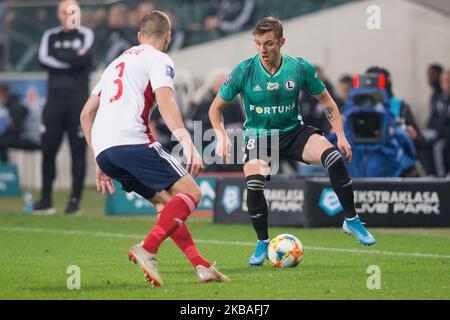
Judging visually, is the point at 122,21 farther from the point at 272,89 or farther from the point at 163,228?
the point at 163,228

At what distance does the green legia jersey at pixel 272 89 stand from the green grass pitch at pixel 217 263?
1252 millimetres

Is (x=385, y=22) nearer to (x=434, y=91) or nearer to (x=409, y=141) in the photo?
(x=434, y=91)

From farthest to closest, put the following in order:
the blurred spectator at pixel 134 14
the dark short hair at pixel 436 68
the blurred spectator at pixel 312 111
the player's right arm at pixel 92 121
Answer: the blurred spectator at pixel 134 14
the blurred spectator at pixel 312 111
the dark short hair at pixel 436 68
the player's right arm at pixel 92 121

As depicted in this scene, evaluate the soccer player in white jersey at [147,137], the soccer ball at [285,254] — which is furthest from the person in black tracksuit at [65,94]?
the soccer player in white jersey at [147,137]

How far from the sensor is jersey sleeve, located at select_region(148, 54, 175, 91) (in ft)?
27.2

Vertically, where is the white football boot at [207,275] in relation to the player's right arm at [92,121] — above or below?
below

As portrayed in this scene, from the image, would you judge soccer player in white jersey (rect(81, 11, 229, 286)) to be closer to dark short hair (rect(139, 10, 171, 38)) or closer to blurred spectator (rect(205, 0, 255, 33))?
dark short hair (rect(139, 10, 171, 38))

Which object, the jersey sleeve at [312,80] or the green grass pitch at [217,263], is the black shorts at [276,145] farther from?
the green grass pitch at [217,263]

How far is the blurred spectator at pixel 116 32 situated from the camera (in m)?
20.9

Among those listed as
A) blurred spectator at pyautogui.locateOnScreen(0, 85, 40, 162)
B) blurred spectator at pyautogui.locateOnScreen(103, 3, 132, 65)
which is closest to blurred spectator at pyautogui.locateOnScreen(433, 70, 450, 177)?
blurred spectator at pyautogui.locateOnScreen(103, 3, 132, 65)

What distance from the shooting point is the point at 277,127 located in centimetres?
1031

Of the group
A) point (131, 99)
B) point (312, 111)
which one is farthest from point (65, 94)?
point (131, 99)

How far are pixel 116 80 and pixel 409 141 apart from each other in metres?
7.56
